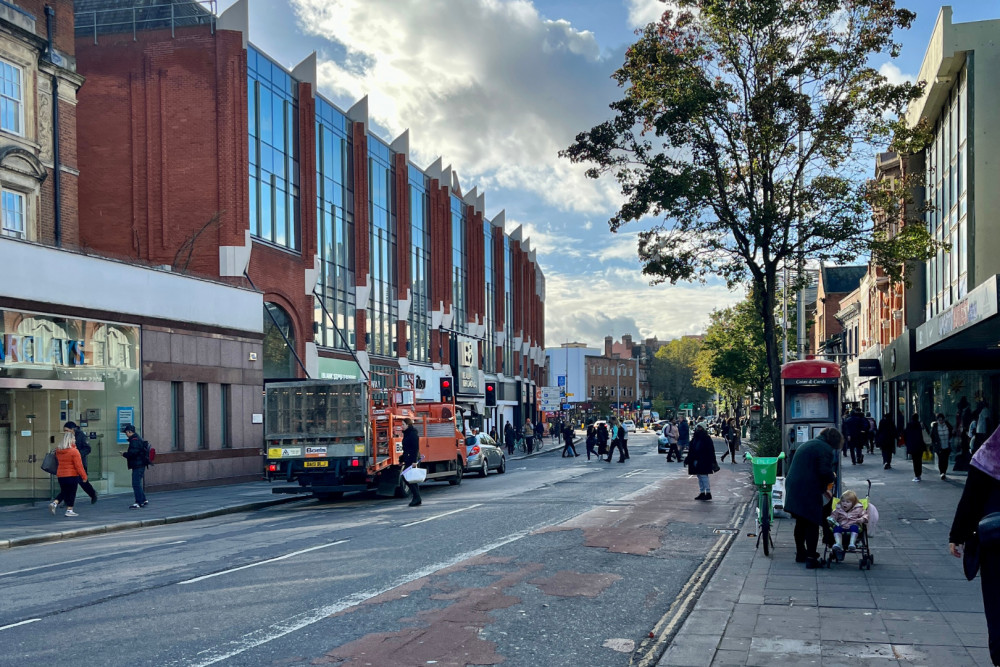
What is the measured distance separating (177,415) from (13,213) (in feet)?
22.0

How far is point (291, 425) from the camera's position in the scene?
21.4 metres

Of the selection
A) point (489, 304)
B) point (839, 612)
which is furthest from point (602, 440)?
point (839, 612)

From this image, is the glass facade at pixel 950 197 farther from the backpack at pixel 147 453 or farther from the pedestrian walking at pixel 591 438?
the backpack at pixel 147 453

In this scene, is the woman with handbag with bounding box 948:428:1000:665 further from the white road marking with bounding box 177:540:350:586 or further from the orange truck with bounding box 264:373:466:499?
the orange truck with bounding box 264:373:466:499

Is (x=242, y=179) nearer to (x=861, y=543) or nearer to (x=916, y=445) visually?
(x=916, y=445)

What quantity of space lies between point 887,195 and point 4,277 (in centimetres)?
1866

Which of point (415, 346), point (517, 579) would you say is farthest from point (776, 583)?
point (415, 346)

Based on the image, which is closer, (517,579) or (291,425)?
(517,579)

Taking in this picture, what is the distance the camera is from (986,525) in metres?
4.97

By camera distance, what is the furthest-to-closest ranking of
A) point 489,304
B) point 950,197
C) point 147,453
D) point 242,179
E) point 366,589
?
point 489,304
point 242,179
point 950,197
point 147,453
point 366,589

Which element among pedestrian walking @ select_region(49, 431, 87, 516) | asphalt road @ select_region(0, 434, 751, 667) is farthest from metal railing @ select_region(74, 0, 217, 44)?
asphalt road @ select_region(0, 434, 751, 667)

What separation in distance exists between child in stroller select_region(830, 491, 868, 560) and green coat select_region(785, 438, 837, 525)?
10.0 inches

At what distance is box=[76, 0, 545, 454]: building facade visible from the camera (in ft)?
108

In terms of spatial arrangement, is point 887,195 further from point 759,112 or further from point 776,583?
point 776,583
